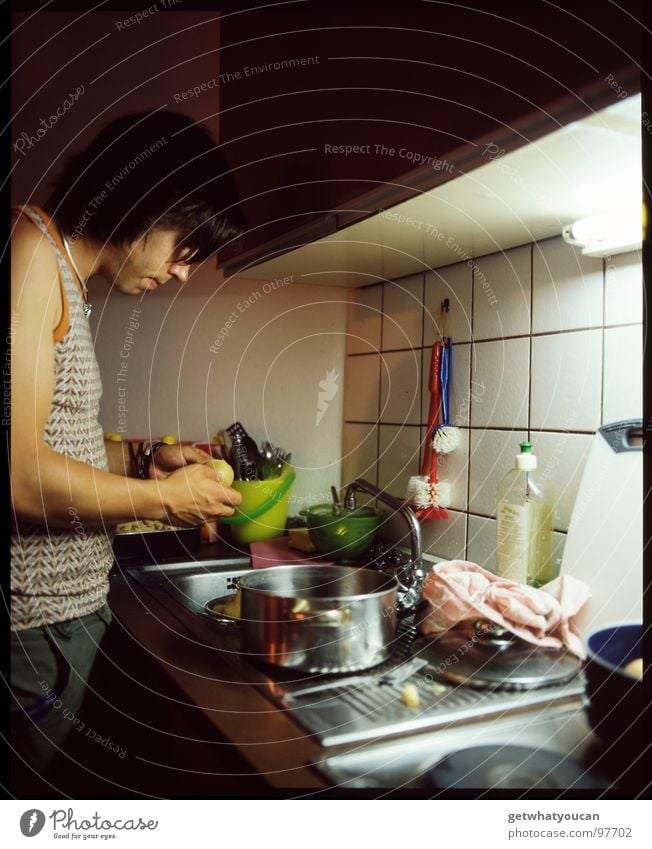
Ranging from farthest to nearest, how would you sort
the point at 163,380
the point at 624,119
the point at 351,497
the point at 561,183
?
the point at 163,380 → the point at 351,497 → the point at 561,183 → the point at 624,119

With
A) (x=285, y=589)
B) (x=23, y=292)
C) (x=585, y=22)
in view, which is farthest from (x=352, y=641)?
(x=585, y=22)

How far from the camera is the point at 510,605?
587mm

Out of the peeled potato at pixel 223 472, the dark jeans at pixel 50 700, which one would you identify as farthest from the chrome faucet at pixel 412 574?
the dark jeans at pixel 50 700

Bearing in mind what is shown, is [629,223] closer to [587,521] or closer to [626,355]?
[626,355]

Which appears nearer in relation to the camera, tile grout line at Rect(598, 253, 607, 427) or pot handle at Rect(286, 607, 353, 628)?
pot handle at Rect(286, 607, 353, 628)

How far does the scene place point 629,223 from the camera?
2.02ft

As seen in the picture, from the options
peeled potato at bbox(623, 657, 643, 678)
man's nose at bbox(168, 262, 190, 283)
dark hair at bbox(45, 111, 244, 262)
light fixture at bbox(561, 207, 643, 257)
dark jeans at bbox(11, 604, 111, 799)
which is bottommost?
dark jeans at bbox(11, 604, 111, 799)

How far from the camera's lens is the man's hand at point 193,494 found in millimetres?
635

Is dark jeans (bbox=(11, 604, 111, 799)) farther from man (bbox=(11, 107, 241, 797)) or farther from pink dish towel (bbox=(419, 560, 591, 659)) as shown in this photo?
pink dish towel (bbox=(419, 560, 591, 659))

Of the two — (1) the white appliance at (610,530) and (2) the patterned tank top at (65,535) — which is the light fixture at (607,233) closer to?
(1) the white appliance at (610,530)

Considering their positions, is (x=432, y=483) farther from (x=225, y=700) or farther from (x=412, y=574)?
(x=225, y=700)

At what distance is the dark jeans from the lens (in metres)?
0.52

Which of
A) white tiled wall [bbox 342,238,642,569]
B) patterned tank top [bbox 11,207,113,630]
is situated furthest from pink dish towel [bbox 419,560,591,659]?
patterned tank top [bbox 11,207,113,630]
